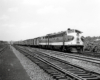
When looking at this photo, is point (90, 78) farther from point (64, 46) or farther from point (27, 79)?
point (64, 46)

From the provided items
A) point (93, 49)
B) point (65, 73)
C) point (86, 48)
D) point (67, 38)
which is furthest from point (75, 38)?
point (65, 73)

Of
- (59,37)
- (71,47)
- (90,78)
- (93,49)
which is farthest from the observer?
(93,49)

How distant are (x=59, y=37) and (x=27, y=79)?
1592 centimetres

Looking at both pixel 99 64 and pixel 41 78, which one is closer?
pixel 41 78

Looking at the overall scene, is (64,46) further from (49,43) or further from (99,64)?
(99,64)

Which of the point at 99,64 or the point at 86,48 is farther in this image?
the point at 86,48

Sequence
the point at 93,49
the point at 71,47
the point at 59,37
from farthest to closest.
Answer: the point at 93,49 → the point at 59,37 → the point at 71,47

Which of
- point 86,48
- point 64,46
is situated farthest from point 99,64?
point 86,48

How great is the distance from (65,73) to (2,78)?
287cm

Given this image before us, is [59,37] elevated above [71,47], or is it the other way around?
[59,37]

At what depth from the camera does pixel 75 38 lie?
63.2 feet

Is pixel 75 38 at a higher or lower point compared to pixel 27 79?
higher

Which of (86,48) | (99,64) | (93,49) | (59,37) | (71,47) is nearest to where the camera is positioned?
(99,64)

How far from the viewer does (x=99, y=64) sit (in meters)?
10.0
